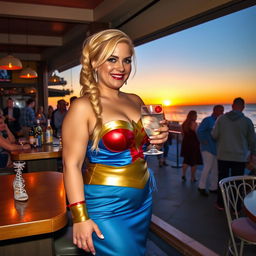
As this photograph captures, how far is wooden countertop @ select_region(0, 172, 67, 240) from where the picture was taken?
4.07 ft

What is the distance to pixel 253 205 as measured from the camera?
5.14ft

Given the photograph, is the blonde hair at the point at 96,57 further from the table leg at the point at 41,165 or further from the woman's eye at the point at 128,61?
the table leg at the point at 41,165

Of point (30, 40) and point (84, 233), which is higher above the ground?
point (30, 40)

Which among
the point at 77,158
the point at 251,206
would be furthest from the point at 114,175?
the point at 251,206

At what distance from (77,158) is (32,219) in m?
0.33

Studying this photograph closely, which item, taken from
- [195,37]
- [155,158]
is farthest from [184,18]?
[195,37]

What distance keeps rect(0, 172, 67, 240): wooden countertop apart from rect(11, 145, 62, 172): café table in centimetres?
140

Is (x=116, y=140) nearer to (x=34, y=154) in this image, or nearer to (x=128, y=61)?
(x=128, y=61)

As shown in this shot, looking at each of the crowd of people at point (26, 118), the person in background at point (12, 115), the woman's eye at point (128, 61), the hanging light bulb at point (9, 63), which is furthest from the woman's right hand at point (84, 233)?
the person in background at point (12, 115)

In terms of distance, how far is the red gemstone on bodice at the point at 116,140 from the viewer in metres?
1.35

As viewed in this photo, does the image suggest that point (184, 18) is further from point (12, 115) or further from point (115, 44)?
point (12, 115)

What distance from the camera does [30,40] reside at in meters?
8.47

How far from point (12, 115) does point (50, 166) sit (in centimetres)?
456

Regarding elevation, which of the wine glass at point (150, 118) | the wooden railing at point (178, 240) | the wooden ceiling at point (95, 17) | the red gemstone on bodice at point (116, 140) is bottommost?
the wooden railing at point (178, 240)
